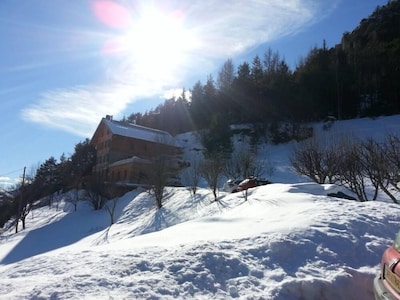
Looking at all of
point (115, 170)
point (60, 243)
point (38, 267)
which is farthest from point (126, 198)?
point (38, 267)

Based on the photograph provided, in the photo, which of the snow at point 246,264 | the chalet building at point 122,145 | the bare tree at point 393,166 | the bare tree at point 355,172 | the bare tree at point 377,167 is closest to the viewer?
the snow at point 246,264

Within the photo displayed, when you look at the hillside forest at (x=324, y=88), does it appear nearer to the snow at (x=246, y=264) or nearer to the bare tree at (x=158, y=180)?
the bare tree at (x=158, y=180)

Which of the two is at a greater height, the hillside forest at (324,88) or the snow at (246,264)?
the hillside forest at (324,88)

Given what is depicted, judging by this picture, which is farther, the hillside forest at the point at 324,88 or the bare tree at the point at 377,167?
the hillside forest at the point at 324,88

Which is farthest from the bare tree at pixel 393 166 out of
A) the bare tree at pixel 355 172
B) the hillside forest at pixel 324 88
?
the hillside forest at pixel 324 88

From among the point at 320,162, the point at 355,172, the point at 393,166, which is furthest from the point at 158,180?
the point at 393,166

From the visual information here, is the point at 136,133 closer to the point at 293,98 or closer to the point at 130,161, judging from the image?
the point at 130,161

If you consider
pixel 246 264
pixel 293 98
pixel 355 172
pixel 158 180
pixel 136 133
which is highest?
pixel 293 98

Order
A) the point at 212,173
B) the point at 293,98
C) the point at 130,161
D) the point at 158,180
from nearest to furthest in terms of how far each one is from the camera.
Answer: the point at 212,173 < the point at 158,180 < the point at 130,161 < the point at 293,98

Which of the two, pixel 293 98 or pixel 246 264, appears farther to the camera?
pixel 293 98

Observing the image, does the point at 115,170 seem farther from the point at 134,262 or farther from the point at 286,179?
the point at 134,262

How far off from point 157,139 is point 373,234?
40.8 metres

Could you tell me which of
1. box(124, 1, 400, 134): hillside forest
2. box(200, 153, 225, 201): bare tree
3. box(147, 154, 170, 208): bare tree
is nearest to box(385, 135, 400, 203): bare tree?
box(200, 153, 225, 201): bare tree

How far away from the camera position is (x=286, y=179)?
3403cm
